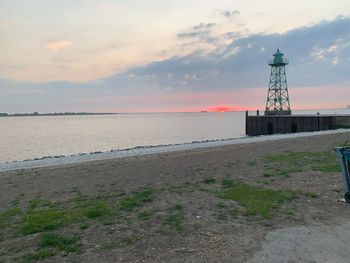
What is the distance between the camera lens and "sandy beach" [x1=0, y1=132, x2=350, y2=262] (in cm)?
548

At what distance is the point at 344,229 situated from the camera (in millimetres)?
6309

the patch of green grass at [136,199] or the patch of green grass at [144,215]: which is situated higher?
the patch of green grass at [136,199]

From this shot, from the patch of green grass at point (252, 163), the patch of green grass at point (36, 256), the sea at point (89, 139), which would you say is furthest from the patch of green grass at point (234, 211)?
the sea at point (89, 139)

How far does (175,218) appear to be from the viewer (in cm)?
716

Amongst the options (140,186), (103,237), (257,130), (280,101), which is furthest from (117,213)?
(280,101)

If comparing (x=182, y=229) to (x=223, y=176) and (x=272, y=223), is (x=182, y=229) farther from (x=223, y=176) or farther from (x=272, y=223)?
(x=223, y=176)

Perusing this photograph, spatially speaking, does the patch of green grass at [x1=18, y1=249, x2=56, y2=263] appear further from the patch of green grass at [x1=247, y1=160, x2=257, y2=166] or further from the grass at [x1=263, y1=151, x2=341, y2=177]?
the patch of green grass at [x1=247, y1=160, x2=257, y2=166]

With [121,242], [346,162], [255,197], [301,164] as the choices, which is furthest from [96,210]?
[301,164]

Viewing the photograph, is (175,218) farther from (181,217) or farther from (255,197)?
(255,197)

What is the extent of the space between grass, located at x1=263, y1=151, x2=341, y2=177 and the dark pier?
33330 millimetres

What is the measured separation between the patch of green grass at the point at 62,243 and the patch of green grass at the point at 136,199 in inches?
77.7

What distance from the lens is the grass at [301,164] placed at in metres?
12.0

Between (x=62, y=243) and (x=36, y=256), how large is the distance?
55 centimetres

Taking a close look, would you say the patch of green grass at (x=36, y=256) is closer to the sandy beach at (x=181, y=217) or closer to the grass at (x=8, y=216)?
the sandy beach at (x=181, y=217)
